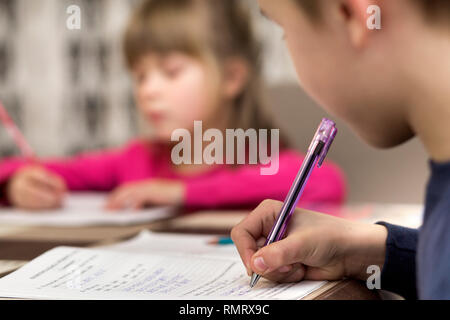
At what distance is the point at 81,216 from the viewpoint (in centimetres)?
85

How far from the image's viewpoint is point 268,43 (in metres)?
1.63

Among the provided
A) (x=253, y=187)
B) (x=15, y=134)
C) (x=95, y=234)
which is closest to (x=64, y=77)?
(x=15, y=134)

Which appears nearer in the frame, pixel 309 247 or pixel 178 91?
pixel 309 247

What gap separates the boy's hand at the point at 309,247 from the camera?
0.45 m

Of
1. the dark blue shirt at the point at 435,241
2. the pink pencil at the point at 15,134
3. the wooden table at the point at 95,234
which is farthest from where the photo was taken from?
the pink pencil at the point at 15,134

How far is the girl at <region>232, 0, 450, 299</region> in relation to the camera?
0.36 meters

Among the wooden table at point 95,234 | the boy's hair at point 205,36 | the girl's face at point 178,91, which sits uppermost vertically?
the boy's hair at point 205,36

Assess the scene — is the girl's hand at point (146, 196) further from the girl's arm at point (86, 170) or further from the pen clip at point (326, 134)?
the pen clip at point (326, 134)

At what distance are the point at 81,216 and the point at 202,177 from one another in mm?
333

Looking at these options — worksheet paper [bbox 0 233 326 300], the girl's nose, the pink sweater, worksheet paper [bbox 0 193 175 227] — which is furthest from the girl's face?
worksheet paper [bbox 0 233 326 300]

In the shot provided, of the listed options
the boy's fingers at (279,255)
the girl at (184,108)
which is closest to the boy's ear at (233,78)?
the girl at (184,108)

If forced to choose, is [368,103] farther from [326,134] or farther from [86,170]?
[86,170]

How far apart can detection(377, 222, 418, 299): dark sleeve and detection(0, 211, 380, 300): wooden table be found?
25 millimetres

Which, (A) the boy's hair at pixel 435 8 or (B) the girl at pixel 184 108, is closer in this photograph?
(A) the boy's hair at pixel 435 8
